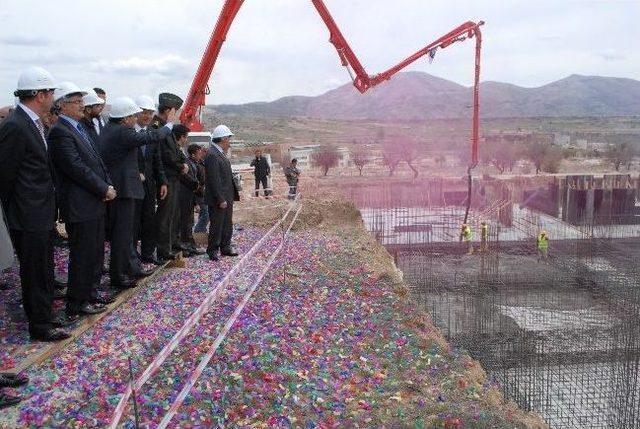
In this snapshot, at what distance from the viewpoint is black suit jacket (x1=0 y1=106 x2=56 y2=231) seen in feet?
9.21

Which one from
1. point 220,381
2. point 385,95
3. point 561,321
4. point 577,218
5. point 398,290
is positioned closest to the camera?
point 220,381

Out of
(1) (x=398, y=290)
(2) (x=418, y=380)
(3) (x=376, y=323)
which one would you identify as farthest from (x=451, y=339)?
(2) (x=418, y=380)

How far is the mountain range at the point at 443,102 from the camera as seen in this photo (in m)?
125

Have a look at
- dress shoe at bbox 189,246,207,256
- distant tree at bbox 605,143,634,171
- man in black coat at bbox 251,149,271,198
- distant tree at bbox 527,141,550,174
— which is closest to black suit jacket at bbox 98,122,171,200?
dress shoe at bbox 189,246,207,256

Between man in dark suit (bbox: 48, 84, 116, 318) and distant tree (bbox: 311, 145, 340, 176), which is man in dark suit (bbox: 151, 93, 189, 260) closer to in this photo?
man in dark suit (bbox: 48, 84, 116, 318)

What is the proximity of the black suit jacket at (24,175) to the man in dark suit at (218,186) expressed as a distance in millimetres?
2095

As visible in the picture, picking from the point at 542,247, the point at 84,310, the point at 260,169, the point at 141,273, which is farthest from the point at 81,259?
the point at 542,247

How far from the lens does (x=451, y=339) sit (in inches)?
350

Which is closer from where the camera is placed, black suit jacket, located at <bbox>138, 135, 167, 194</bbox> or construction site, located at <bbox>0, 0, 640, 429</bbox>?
construction site, located at <bbox>0, 0, 640, 429</bbox>

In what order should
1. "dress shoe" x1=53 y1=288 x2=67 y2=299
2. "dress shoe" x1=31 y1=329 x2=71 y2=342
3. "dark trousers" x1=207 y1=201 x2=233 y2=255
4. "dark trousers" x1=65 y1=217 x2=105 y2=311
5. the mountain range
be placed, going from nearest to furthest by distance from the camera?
1. "dress shoe" x1=31 y1=329 x2=71 y2=342
2. "dark trousers" x1=65 y1=217 x2=105 y2=311
3. "dress shoe" x1=53 y1=288 x2=67 y2=299
4. "dark trousers" x1=207 y1=201 x2=233 y2=255
5. the mountain range

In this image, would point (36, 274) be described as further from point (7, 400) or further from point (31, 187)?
point (7, 400)

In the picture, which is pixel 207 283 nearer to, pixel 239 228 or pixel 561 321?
pixel 239 228

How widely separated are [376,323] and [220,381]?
168 centimetres

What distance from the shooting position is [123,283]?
4066 millimetres
